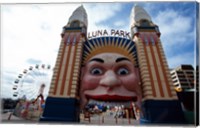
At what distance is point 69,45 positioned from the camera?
30.0 feet

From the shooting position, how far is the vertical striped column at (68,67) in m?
8.30

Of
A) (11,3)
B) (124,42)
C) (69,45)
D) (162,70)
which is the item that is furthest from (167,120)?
(11,3)

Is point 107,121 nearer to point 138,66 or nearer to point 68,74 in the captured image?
point 68,74

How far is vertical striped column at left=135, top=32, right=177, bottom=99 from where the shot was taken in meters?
8.04

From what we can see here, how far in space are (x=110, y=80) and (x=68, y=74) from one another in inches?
74.3

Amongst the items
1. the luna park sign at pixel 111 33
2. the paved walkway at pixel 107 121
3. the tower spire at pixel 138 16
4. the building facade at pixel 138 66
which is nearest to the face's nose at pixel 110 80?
the building facade at pixel 138 66

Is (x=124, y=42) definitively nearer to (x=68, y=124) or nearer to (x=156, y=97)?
(x=156, y=97)

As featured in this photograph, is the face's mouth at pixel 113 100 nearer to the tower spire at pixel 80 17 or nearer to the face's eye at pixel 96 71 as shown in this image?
the face's eye at pixel 96 71

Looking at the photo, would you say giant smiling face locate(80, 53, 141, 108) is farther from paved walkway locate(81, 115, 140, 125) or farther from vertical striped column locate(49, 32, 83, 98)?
paved walkway locate(81, 115, 140, 125)

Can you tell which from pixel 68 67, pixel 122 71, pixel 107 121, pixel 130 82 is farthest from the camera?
pixel 68 67

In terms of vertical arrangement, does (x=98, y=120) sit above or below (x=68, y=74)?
below

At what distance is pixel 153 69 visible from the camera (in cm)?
847

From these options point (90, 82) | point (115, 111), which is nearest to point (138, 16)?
point (90, 82)

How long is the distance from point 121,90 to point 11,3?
5895 mm
